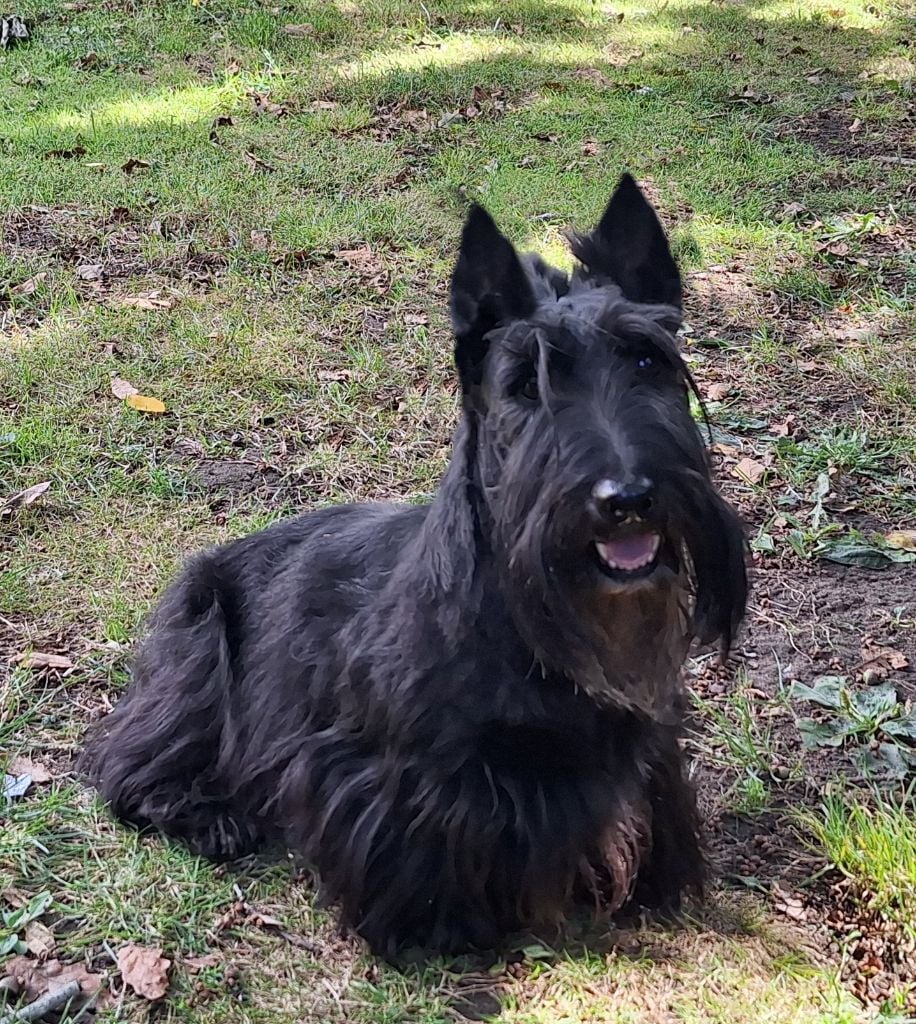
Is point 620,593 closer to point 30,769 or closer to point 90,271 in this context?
point 30,769

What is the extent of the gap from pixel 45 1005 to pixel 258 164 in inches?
205

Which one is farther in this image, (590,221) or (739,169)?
(739,169)

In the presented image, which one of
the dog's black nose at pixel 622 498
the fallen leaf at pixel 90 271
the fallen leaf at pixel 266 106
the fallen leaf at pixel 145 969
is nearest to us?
the dog's black nose at pixel 622 498

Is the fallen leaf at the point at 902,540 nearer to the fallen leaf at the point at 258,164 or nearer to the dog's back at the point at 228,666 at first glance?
the dog's back at the point at 228,666

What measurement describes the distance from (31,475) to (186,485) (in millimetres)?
564

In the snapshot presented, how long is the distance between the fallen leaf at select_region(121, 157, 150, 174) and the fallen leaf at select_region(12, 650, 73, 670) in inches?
156

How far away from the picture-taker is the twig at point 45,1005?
7.15ft

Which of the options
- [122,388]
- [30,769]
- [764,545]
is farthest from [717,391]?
[30,769]

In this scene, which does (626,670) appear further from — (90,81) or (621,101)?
(90,81)

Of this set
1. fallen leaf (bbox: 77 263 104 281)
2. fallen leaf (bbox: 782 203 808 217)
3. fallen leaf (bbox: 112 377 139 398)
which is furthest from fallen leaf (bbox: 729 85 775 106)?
fallen leaf (bbox: 112 377 139 398)

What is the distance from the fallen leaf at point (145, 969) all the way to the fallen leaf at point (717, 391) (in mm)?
2973

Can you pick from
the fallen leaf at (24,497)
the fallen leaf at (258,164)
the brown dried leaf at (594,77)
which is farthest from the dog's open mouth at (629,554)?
the brown dried leaf at (594,77)

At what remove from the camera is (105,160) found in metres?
6.47


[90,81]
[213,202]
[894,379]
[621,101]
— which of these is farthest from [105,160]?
[894,379]
